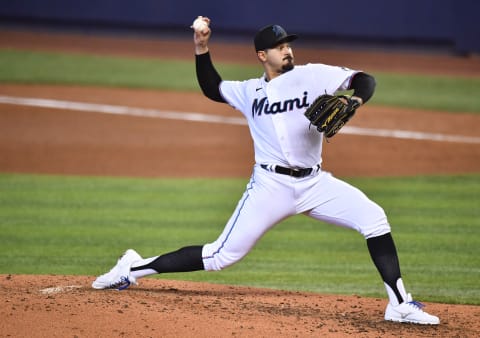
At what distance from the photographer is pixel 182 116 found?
48.4ft

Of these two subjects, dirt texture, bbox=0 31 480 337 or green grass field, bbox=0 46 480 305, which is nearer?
dirt texture, bbox=0 31 480 337

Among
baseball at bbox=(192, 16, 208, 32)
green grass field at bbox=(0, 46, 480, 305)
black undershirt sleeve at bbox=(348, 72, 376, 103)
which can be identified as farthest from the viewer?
green grass field at bbox=(0, 46, 480, 305)

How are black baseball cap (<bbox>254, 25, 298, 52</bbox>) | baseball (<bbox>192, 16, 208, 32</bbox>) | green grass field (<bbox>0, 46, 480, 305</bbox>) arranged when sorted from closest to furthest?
black baseball cap (<bbox>254, 25, 298, 52</bbox>)
baseball (<bbox>192, 16, 208, 32</bbox>)
green grass field (<bbox>0, 46, 480, 305</bbox>)

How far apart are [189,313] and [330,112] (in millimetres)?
1500

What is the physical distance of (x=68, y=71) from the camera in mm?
18375

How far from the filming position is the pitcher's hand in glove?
534 cm

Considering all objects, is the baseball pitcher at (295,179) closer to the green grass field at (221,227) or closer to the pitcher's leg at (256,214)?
the pitcher's leg at (256,214)

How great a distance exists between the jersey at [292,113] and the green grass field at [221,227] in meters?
1.70

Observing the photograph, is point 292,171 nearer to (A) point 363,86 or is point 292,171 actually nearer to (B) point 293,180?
(B) point 293,180

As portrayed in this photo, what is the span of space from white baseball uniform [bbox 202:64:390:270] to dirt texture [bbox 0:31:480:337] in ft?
1.90

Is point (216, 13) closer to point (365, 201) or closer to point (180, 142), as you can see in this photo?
point (180, 142)

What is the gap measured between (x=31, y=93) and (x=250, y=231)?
36.5 ft

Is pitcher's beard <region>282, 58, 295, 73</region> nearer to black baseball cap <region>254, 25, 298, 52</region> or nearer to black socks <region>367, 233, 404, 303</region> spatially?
black baseball cap <region>254, 25, 298, 52</region>

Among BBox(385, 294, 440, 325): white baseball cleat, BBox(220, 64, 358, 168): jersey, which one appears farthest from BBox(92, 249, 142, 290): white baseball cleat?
BBox(385, 294, 440, 325): white baseball cleat
